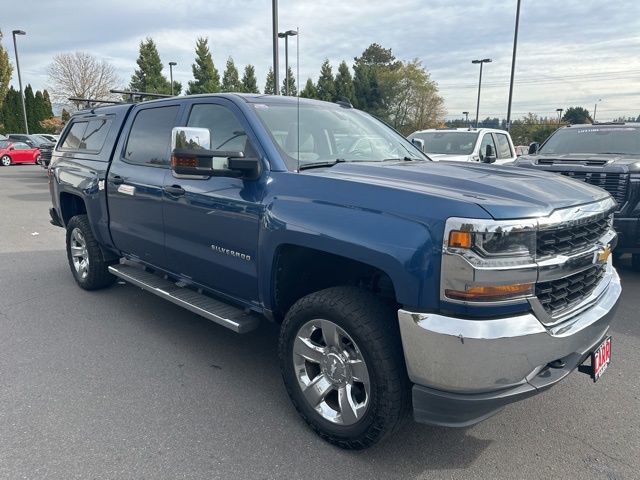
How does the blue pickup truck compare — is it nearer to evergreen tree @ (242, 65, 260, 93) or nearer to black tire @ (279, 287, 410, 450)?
black tire @ (279, 287, 410, 450)

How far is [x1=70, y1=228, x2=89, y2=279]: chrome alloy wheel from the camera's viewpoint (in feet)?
17.7

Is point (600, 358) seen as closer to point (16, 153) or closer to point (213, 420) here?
point (213, 420)

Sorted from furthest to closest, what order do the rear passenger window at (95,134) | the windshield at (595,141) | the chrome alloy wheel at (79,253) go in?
the windshield at (595,141)
the chrome alloy wheel at (79,253)
the rear passenger window at (95,134)

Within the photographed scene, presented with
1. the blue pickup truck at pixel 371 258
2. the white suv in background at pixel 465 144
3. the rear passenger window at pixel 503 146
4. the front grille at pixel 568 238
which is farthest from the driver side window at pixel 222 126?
the rear passenger window at pixel 503 146

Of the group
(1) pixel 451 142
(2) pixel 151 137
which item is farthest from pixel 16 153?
(2) pixel 151 137

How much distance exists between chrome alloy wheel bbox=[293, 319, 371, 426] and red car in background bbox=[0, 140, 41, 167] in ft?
87.8

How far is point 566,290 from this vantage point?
99.0 inches

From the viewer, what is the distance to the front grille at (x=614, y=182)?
5738mm

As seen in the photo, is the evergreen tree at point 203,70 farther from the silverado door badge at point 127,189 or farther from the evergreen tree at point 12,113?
the silverado door badge at point 127,189

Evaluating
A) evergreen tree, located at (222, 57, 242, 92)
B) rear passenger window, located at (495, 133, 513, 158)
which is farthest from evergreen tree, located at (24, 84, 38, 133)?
rear passenger window, located at (495, 133, 513, 158)

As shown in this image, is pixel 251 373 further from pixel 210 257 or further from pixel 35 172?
pixel 35 172

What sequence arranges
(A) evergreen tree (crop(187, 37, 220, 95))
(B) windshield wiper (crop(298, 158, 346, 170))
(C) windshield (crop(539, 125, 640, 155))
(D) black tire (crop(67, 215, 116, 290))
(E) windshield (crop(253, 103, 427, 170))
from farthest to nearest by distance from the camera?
(A) evergreen tree (crop(187, 37, 220, 95)) → (C) windshield (crop(539, 125, 640, 155)) → (D) black tire (crop(67, 215, 116, 290)) → (E) windshield (crop(253, 103, 427, 170)) → (B) windshield wiper (crop(298, 158, 346, 170))

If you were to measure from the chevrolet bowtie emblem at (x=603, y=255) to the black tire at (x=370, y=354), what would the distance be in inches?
46.5

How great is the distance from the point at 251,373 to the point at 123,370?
930 mm
